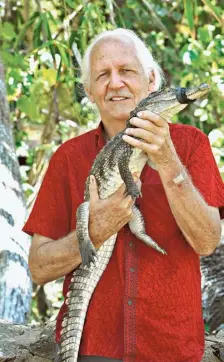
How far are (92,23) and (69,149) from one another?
2702 mm

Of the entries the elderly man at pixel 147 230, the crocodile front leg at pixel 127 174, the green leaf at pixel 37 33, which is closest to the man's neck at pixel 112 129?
the elderly man at pixel 147 230

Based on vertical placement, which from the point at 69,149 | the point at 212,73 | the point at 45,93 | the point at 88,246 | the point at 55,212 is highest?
the point at 45,93

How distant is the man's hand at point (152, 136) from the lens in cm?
213

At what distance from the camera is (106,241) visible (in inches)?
94.4

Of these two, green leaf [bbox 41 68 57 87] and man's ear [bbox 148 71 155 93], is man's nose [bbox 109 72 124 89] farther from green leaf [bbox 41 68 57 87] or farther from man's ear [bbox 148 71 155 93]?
green leaf [bbox 41 68 57 87]

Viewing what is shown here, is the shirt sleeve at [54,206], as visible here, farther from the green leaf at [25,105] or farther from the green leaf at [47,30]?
the green leaf at [25,105]

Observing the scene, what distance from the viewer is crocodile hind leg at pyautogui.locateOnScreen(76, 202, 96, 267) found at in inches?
90.4

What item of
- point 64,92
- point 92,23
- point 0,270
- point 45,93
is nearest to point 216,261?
point 0,270

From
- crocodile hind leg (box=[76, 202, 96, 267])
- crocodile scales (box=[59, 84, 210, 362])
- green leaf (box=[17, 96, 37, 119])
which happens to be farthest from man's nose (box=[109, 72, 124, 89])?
green leaf (box=[17, 96, 37, 119])

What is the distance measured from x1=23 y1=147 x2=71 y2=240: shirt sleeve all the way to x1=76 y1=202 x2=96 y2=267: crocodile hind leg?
188 millimetres

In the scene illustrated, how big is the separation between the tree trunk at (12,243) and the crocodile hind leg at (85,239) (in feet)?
5.75

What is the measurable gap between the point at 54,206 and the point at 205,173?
57 cm

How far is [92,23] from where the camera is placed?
5086 millimetres

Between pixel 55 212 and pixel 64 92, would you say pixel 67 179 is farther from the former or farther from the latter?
pixel 64 92
